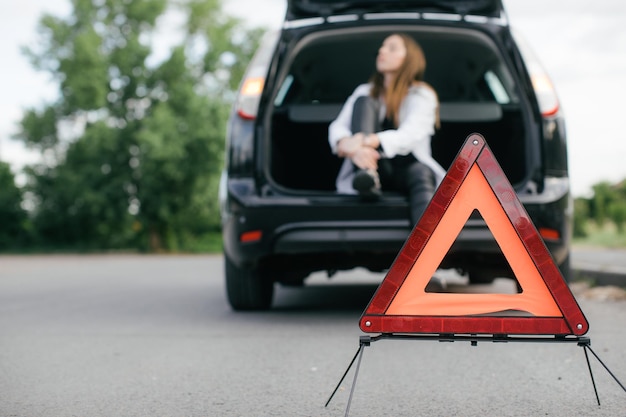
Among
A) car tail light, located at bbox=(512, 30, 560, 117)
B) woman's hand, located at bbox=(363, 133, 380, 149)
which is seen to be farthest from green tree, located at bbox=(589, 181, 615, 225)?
woman's hand, located at bbox=(363, 133, 380, 149)

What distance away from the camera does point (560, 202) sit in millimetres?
5469

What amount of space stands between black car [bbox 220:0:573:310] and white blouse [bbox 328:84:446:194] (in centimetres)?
34

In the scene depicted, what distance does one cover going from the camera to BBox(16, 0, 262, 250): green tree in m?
31.0

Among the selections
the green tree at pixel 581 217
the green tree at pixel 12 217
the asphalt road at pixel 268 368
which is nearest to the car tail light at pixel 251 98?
the asphalt road at pixel 268 368

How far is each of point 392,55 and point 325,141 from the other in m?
1.15

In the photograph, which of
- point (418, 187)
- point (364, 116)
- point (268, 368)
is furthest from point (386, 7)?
point (268, 368)

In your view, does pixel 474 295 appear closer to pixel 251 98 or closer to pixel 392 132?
pixel 392 132

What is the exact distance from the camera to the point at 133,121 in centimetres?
3325

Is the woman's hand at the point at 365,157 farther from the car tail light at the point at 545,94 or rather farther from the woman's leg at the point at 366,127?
the car tail light at the point at 545,94

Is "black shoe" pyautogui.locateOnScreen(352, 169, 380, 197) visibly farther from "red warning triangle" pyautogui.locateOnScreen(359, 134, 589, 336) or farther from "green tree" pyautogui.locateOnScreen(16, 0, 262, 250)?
"green tree" pyautogui.locateOnScreen(16, 0, 262, 250)

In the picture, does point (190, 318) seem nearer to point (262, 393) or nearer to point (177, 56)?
point (262, 393)

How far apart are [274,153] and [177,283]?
4.72 metres

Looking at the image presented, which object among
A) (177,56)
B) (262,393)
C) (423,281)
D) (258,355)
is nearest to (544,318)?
(423,281)

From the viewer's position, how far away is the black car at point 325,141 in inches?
216
